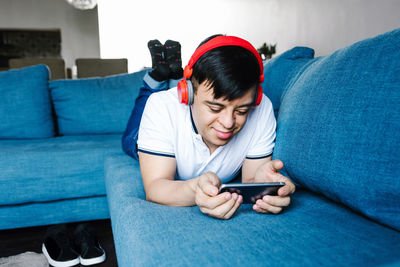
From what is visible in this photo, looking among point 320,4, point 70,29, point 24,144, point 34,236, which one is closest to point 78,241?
point 34,236

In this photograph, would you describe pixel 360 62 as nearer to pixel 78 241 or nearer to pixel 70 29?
pixel 78 241

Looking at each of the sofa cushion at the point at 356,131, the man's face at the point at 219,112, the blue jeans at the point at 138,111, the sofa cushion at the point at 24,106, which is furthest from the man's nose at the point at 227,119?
the sofa cushion at the point at 24,106

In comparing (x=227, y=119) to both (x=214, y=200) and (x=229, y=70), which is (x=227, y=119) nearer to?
(x=229, y=70)

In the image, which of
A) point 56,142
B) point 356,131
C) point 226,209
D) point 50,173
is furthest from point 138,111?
point 356,131

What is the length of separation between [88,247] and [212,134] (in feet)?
2.87

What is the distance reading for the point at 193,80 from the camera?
2.85ft

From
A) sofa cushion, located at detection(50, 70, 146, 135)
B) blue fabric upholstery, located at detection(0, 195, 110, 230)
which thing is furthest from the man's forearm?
sofa cushion, located at detection(50, 70, 146, 135)

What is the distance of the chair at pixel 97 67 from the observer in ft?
12.8

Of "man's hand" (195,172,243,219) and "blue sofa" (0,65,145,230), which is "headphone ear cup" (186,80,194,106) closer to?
"man's hand" (195,172,243,219)

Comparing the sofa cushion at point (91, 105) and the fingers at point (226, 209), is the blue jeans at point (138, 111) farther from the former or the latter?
the fingers at point (226, 209)

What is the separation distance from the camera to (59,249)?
132cm

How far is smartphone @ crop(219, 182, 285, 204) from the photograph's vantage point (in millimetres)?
670

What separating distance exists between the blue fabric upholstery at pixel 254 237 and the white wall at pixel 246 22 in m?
2.36

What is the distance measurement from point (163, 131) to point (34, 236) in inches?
42.9
